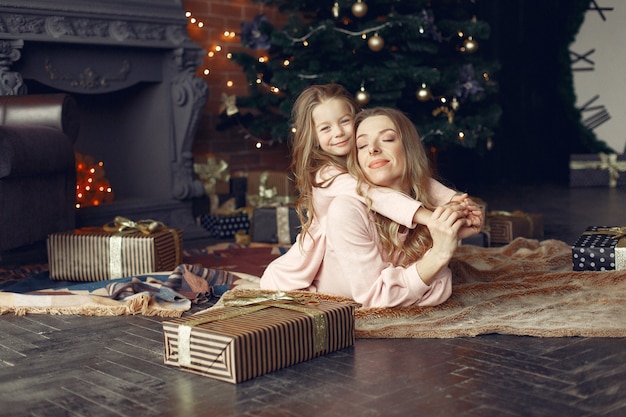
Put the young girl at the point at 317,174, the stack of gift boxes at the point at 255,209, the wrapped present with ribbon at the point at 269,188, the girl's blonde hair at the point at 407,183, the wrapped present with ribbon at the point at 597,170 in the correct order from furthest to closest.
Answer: the wrapped present with ribbon at the point at 597,170
the wrapped present with ribbon at the point at 269,188
the stack of gift boxes at the point at 255,209
the young girl at the point at 317,174
the girl's blonde hair at the point at 407,183

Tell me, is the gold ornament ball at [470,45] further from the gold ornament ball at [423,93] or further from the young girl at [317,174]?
the young girl at [317,174]

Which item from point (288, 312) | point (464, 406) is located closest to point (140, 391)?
point (288, 312)

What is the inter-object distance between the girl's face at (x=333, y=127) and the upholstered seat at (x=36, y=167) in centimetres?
148

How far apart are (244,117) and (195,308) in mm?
2926

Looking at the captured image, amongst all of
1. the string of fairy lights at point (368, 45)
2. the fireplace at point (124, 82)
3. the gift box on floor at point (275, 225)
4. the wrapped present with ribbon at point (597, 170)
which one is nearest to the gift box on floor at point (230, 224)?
the fireplace at point (124, 82)

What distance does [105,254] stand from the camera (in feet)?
12.7

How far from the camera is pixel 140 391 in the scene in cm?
227

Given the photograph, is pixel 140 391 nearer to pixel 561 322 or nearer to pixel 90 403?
pixel 90 403

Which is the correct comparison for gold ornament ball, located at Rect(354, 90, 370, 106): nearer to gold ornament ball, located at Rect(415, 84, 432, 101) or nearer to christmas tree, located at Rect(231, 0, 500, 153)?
christmas tree, located at Rect(231, 0, 500, 153)

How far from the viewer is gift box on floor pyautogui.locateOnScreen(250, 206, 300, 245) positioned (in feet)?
16.1

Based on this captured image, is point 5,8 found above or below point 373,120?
above

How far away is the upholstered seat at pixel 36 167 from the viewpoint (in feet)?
12.8

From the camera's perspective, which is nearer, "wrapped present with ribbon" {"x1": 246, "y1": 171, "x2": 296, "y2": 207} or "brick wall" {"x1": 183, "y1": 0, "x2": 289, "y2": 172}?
"wrapped present with ribbon" {"x1": 246, "y1": 171, "x2": 296, "y2": 207}

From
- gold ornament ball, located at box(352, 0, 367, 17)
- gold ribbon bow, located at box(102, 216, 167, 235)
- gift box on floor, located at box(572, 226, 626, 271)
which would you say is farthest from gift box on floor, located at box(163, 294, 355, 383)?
gold ornament ball, located at box(352, 0, 367, 17)
